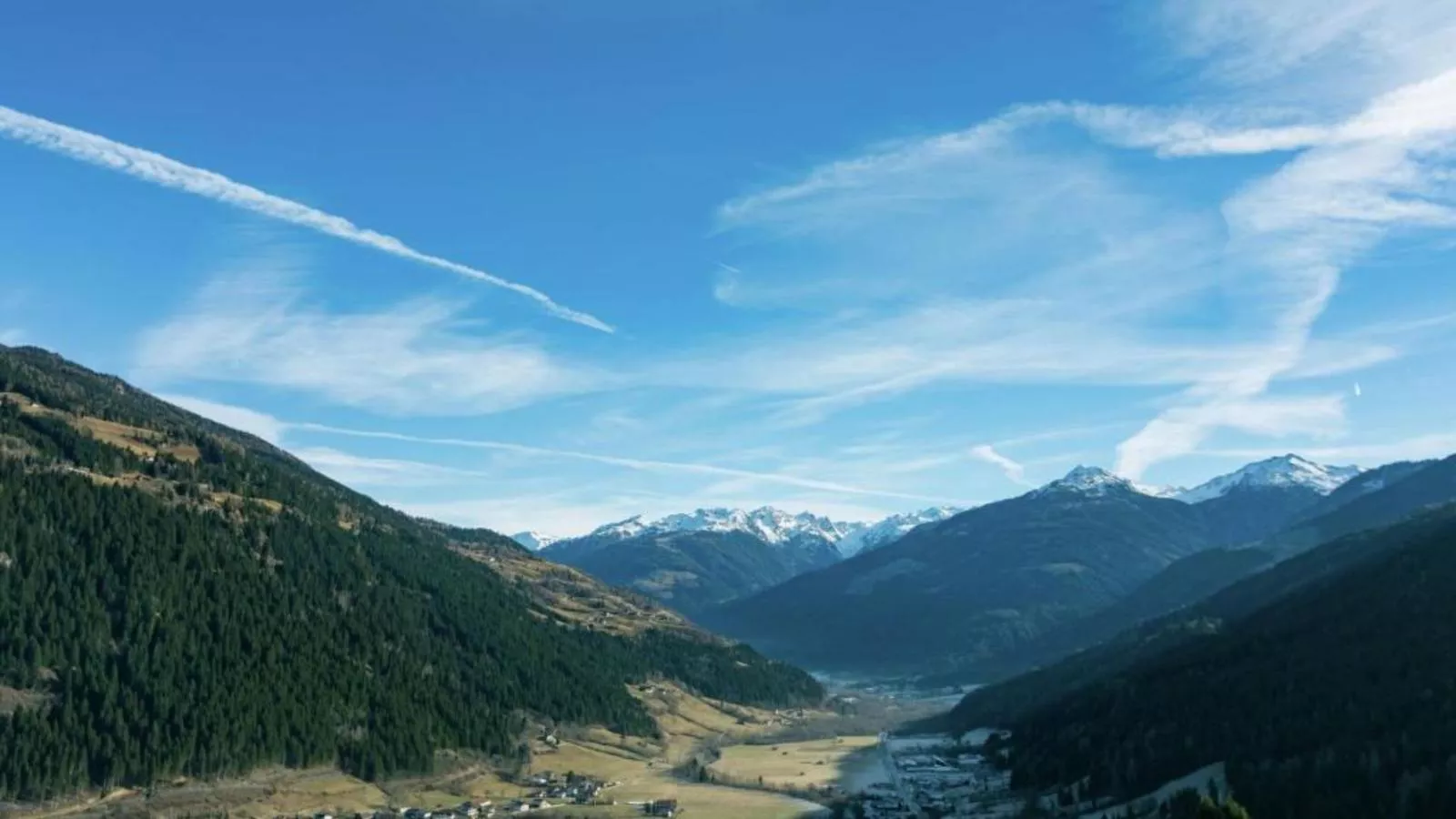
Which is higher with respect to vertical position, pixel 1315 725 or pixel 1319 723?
pixel 1319 723

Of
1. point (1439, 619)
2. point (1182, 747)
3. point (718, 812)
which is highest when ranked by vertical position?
point (1439, 619)

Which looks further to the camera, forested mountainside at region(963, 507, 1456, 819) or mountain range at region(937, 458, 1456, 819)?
mountain range at region(937, 458, 1456, 819)

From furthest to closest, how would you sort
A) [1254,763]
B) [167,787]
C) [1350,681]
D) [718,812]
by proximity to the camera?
[718,812]
[167,787]
[1350,681]
[1254,763]

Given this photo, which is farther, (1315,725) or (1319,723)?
(1319,723)

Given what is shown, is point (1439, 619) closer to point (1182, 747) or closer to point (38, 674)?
point (1182, 747)

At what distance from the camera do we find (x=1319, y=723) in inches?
5871

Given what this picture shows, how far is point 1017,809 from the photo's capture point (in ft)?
558

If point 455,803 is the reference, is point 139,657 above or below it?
above

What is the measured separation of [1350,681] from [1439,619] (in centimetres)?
2292

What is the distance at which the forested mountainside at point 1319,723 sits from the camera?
124625 mm

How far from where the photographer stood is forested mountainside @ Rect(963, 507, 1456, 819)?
124625 mm

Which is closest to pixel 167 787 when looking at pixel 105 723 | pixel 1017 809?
pixel 105 723

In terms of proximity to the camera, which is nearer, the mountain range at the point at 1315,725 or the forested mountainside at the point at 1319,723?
the forested mountainside at the point at 1319,723

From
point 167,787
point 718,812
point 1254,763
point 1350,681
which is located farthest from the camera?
point 718,812
